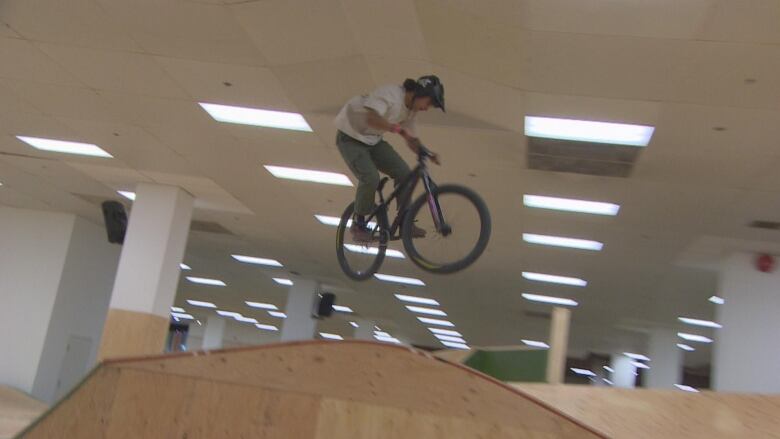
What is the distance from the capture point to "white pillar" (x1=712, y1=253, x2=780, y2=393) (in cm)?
834

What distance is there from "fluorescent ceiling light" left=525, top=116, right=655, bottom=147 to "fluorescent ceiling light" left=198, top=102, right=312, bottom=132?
2098 millimetres

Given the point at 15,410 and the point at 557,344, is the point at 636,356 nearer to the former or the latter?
the point at 15,410

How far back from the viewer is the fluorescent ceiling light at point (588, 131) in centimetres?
575

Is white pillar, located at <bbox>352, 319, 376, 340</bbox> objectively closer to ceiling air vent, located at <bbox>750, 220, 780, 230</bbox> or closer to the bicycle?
ceiling air vent, located at <bbox>750, 220, 780, 230</bbox>

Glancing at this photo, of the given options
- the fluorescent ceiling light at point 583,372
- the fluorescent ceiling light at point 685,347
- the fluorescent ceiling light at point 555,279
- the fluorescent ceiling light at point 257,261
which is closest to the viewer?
the fluorescent ceiling light at point 555,279

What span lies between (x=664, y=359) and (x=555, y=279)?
17.7 ft

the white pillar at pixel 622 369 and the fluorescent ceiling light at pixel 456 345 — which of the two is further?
the fluorescent ceiling light at pixel 456 345

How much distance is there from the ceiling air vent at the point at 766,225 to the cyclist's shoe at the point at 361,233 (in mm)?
5029

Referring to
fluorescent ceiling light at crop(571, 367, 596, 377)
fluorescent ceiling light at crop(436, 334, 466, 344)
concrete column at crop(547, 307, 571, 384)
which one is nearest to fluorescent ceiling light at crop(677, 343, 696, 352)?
fluorescent ceiling light at crop(436, 334, 466, 344)

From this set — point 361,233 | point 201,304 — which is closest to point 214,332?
point 201,304

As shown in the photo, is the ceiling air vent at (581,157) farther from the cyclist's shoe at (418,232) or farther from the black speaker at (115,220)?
the black speaker at (115,220)

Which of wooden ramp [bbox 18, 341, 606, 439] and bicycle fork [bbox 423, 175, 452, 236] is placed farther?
bicycle fork [bbox 423, 175, 452, 236]

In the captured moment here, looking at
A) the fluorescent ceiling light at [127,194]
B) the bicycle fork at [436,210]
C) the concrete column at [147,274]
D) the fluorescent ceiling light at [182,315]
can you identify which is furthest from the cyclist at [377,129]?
the fluorescent ceiling light at [182,315]

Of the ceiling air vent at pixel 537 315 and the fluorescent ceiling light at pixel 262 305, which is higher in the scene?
the ceiling air vent at pixel 537 315
